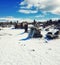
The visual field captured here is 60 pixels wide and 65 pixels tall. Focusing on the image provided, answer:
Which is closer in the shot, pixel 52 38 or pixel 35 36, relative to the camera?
pixel 52 38

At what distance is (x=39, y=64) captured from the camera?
1065 cm

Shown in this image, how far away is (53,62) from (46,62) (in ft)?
1.83

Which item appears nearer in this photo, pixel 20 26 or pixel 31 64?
pixel 31 64

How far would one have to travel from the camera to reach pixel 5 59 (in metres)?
12.2

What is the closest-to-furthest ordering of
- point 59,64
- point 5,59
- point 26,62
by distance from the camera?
point 59,64 < point 26,62 < point 5,59

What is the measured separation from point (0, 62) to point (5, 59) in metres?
0.86

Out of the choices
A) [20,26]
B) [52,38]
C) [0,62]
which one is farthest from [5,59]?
[20,26]

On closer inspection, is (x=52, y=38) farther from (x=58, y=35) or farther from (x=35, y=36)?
(x=35, y=36)

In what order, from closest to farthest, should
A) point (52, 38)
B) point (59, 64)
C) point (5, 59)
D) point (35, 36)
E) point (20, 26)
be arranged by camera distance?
point (59, 64)
point (5, 59)
point (52, 38)
point (35, 36)
point (20, 26)

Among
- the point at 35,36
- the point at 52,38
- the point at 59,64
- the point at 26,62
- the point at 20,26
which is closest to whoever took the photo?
the point at 59,64

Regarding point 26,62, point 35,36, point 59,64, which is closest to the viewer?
point 59,64

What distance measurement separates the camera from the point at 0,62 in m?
11.4

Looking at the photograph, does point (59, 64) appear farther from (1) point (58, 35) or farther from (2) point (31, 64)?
(1) point (58, 35)

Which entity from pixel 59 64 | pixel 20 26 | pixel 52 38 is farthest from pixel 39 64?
pixel 20 26
